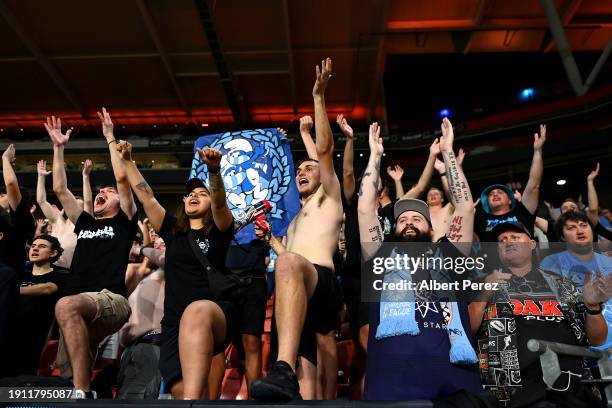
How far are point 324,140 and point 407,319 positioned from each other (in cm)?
106

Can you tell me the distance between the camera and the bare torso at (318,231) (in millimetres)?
2734

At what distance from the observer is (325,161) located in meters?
2.84

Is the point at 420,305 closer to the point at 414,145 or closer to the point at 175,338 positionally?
the point at 175,338

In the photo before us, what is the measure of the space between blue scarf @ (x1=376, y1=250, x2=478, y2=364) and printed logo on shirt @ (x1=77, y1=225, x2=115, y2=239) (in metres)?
1.85

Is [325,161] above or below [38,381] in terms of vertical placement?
above

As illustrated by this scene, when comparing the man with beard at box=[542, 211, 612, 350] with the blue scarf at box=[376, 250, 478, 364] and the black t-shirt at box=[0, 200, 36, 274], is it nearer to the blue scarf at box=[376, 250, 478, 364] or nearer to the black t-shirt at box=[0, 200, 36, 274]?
the blue scarf at box=[376, 250, 478, 364]

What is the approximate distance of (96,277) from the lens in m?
3.17

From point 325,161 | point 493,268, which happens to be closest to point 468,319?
point 493,268

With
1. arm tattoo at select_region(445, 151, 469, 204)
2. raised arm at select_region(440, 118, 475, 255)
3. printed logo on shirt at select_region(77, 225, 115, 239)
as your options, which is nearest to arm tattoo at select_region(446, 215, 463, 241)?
raised arm at select_region(440, 118, 475, 255)

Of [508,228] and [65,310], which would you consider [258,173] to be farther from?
[508,228]

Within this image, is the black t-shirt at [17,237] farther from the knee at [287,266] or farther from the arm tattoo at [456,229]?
the arm tattoo at [456,229]

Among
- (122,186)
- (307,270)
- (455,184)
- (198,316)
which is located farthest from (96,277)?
(455,184)

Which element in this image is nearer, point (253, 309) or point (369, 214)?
point (369, 214)

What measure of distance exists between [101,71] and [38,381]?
1059 cm
